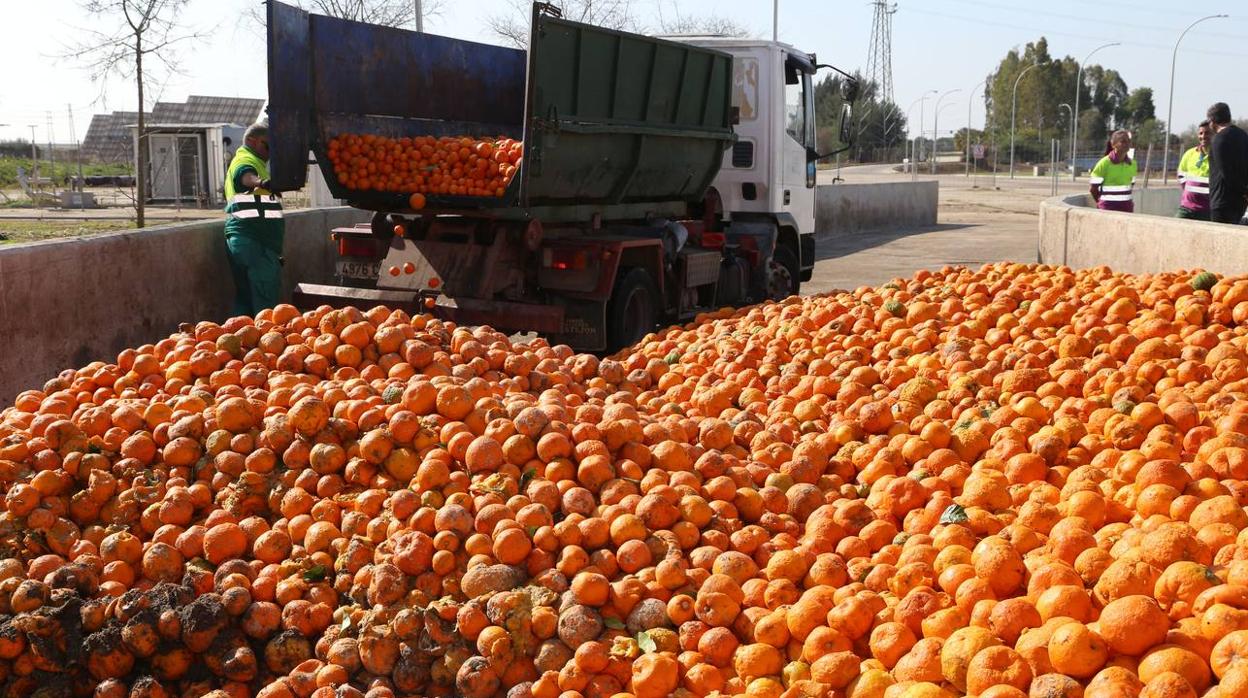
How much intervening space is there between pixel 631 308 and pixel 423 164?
7.22 ft

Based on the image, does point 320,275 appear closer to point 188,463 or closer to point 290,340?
point 290,340

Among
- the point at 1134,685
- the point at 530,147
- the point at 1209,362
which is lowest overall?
the point at 1134,685

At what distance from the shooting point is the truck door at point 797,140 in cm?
1334

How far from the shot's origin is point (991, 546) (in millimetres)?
3340

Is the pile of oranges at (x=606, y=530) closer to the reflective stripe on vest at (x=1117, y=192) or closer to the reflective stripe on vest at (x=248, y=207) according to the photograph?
the reflective stripe on vest at (x=248, y=207)

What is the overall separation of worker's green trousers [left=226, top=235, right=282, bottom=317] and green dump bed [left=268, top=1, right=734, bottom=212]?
0.69m

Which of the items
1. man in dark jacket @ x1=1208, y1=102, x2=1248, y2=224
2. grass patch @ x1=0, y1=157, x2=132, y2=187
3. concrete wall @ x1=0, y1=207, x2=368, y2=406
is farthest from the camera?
grass patch @ x1=0, y1=157, x2=132, y2=187

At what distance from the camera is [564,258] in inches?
359

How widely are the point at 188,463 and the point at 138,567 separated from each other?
53cm

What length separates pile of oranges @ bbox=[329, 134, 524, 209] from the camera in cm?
912

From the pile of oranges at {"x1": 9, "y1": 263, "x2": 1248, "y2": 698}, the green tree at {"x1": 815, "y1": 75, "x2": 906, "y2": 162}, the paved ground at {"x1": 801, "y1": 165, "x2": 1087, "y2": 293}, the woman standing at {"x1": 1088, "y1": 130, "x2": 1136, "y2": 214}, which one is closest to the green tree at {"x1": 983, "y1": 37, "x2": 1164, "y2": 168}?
the green tree at {"x1": 815, "y1": 75, "x2": 906, "y2": 162}

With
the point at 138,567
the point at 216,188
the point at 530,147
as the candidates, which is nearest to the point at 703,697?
the point at 138,567

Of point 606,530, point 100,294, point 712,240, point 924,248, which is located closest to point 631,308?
point 712,240

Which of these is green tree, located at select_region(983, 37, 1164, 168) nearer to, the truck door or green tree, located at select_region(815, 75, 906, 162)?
green tree, located at select_region(815, 75, 906, 162)
